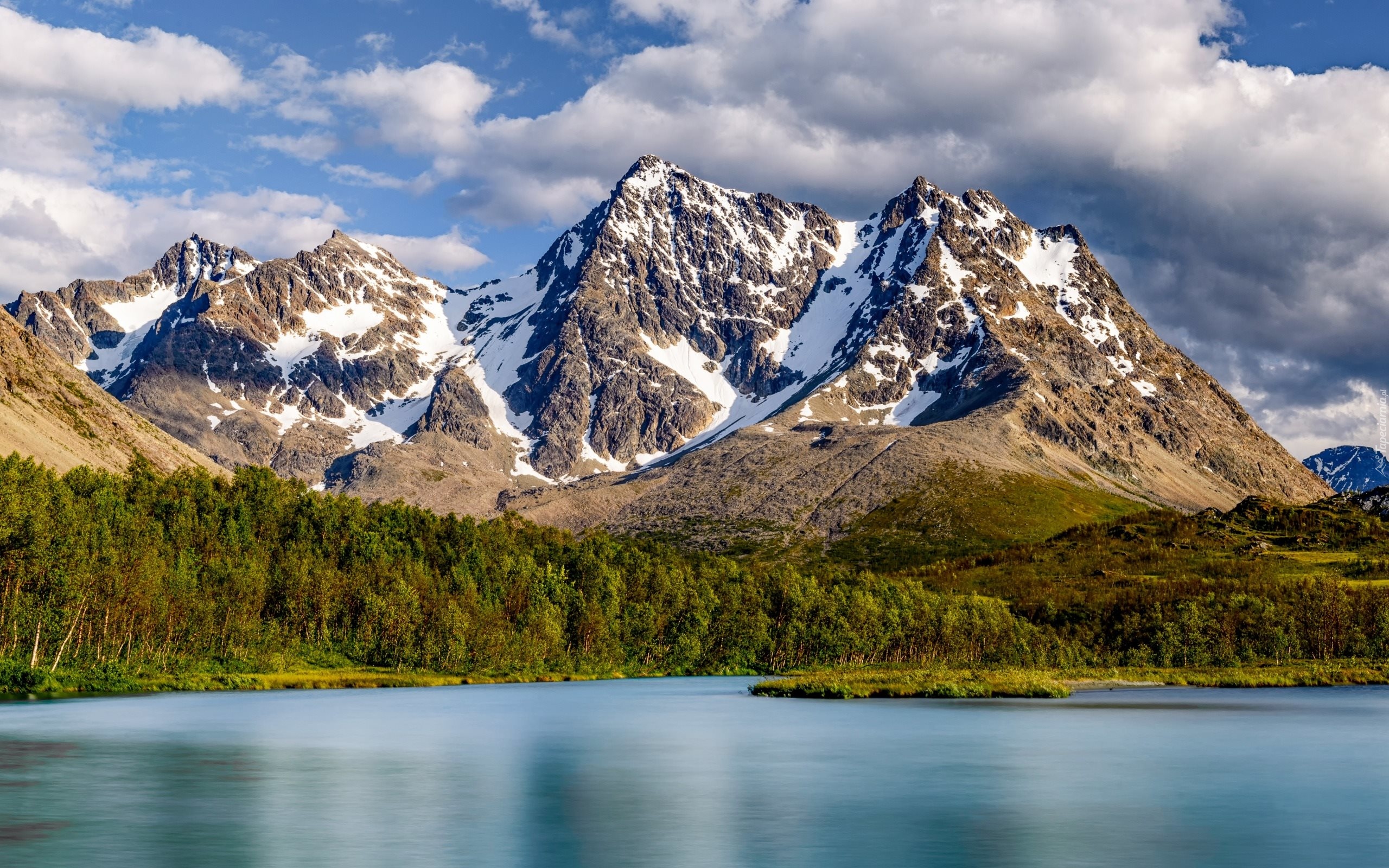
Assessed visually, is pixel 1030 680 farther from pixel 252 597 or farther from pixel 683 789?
pixel 683 789

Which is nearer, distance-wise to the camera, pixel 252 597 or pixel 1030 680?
pixel 1030 680

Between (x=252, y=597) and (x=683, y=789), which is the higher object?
(x=252, y=597)

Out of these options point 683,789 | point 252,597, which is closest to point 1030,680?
point 252,597

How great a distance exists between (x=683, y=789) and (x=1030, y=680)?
321 ft

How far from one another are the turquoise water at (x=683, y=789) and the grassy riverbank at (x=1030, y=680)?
33.7m

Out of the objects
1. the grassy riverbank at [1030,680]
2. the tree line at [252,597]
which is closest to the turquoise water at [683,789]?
the tree line at [252,597]

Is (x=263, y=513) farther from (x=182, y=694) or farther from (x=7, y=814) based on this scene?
(x=7, y=814)

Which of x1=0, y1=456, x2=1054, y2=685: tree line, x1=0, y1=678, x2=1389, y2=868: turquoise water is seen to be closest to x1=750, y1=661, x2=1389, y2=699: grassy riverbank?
x1=0, y1=678, x2=1389, y2=868: turquoise water

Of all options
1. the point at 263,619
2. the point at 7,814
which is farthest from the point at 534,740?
the point at 263,619

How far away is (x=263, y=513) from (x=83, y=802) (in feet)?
493

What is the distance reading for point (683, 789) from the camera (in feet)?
189

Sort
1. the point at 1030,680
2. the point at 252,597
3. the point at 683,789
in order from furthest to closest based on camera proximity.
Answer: the point at 252,597
the point at 1030,680
the point at 683,789

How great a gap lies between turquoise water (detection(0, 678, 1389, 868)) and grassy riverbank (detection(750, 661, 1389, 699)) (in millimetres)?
33730

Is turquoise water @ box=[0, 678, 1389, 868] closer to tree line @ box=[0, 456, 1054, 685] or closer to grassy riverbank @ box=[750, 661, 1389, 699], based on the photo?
tree line @ box=[0, 456, 1054, 685]
